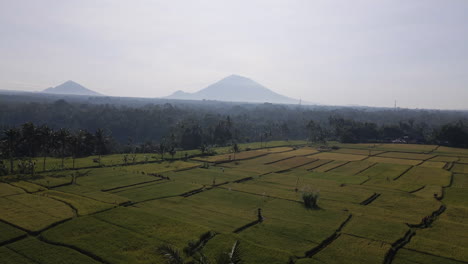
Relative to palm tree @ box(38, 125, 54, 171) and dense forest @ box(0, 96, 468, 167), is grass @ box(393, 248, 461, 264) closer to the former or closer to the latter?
dense forest @ box(0, 96, 468, 167)

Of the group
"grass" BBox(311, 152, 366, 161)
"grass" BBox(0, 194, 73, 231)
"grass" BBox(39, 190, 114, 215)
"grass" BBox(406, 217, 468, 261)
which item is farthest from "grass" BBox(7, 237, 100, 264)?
"grass" BBox(311, 152, 366, 161)

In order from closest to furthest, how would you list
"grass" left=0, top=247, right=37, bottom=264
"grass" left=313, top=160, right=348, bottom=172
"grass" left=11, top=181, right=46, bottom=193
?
"grass" left=0, top=247, right=37, bottom=264 → "grass" left=11, top=181, right=46, bottom=193 → "grass" left=313, top=160, right=348, bottom=172

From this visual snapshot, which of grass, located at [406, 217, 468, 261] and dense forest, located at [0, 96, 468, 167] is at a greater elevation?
dense forest, located at [0, 96, 468, 167]

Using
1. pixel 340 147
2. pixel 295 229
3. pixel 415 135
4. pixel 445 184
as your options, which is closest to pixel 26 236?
pixel 295 229

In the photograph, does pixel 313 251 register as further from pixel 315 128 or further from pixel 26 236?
pixel 315 128

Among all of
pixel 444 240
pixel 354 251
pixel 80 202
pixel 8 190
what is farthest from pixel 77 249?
pixel 444 240

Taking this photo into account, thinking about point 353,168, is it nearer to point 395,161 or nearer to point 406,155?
point 395,161

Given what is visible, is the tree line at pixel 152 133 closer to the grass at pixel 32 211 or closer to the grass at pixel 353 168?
the grass at pixel 32 211

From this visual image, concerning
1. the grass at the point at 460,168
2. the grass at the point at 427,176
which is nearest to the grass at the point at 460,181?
the grass at the point at 427,176
